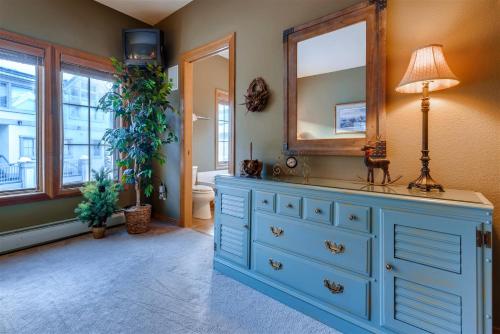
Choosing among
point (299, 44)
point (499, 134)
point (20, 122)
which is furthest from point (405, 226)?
point (20, 122)

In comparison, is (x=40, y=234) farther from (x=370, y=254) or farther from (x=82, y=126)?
(x=370, y=254)

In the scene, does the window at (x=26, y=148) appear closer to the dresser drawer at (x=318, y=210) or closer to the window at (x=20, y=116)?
the window at (x=20, y=116)

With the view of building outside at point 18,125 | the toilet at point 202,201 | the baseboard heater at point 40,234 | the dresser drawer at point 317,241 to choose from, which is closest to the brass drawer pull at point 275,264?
the dresser drawer at point 317,241

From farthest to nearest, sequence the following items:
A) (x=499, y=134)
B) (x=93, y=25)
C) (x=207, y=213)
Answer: (x=207, y=213), (x=93, y=25), (x=499, y=134)

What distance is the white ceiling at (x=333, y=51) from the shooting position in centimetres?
188

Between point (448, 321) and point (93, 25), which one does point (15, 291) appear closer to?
point (448, 321)

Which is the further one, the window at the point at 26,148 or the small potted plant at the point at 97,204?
the small potted plant at the point at 97,204

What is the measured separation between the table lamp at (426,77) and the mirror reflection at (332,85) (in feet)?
1.31

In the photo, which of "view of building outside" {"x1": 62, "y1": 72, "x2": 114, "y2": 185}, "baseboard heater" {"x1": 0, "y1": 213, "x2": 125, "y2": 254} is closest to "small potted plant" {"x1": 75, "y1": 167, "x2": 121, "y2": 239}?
"baseboard heater" {"x1": 0, "y1": 213, "x2": 125, "y2": 254}

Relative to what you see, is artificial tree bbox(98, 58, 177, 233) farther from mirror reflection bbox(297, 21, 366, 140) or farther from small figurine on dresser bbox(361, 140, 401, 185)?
small figurine on dresser bbox(361, 140, 401, 185)

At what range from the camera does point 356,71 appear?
6.23 feet

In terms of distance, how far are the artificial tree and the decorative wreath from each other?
1.27 m

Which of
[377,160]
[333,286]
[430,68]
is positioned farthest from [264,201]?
[430,68]

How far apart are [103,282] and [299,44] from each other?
8.29 feet
